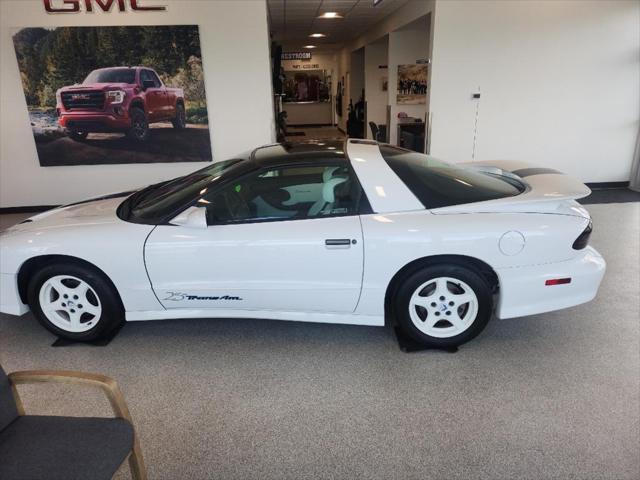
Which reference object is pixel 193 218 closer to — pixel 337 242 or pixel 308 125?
pixel 337 242

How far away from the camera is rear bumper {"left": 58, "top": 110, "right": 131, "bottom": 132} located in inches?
229

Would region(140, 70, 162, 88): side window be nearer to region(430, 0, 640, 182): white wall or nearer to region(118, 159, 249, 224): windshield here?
region(118, 159, 249, 224): windshield

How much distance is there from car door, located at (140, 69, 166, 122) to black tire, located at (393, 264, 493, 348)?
466 cm

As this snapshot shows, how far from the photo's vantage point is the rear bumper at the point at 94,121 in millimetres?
5809

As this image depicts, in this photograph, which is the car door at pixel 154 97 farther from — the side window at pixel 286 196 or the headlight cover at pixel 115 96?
the side window at pixel 286 196

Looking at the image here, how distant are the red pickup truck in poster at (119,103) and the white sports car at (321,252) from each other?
345cm

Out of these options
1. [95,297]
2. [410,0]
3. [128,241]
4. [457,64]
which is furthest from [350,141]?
[410,0]

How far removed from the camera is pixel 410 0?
7184mm

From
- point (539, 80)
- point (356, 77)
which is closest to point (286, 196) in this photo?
point (539, 80)

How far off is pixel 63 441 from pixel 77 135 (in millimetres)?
5552

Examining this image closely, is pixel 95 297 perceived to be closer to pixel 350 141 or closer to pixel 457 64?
pixel 350 141

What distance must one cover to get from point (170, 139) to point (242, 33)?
5.54 ft

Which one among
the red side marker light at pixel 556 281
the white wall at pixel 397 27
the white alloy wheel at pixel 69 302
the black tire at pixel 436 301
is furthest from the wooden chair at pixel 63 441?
the white wall at pixel 397 27

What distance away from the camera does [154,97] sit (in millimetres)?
5852
